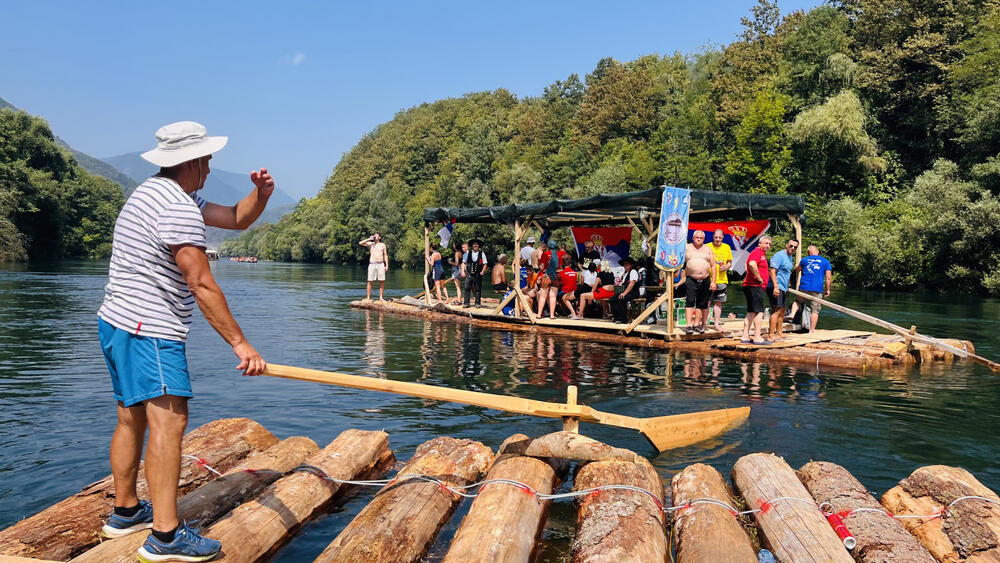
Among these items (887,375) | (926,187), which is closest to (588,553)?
(887,375)

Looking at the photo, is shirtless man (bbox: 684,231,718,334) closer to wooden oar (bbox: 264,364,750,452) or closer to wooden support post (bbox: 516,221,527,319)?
wooden support post (bbox: 516,221,527,319)

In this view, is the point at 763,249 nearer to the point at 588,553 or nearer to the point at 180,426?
the point at 588,553

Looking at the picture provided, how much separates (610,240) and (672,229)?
23.0ft

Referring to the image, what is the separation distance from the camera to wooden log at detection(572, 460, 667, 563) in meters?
4.14

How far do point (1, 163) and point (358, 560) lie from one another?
73172mm

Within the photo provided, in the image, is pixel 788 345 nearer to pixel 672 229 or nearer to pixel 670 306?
pixel 670 306

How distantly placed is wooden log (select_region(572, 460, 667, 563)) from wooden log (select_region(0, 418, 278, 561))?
300 centimetres

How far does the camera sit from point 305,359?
13859 mm

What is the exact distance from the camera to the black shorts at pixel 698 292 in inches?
577

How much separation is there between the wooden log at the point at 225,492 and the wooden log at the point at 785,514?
12.0 feet

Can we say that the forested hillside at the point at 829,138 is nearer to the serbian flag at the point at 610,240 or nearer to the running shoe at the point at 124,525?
the serbian flag at the point at 610,240

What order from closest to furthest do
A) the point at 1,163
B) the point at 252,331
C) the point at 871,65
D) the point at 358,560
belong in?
the point at 358,560 → the point at 252,331 → the point at 871,65 → the point at 1,163

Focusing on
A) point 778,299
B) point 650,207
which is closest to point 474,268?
point 650,207

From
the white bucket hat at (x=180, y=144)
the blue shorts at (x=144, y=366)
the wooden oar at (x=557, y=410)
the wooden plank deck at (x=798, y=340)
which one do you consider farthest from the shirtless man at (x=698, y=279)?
the blue shorts at (x=144, y=366)
